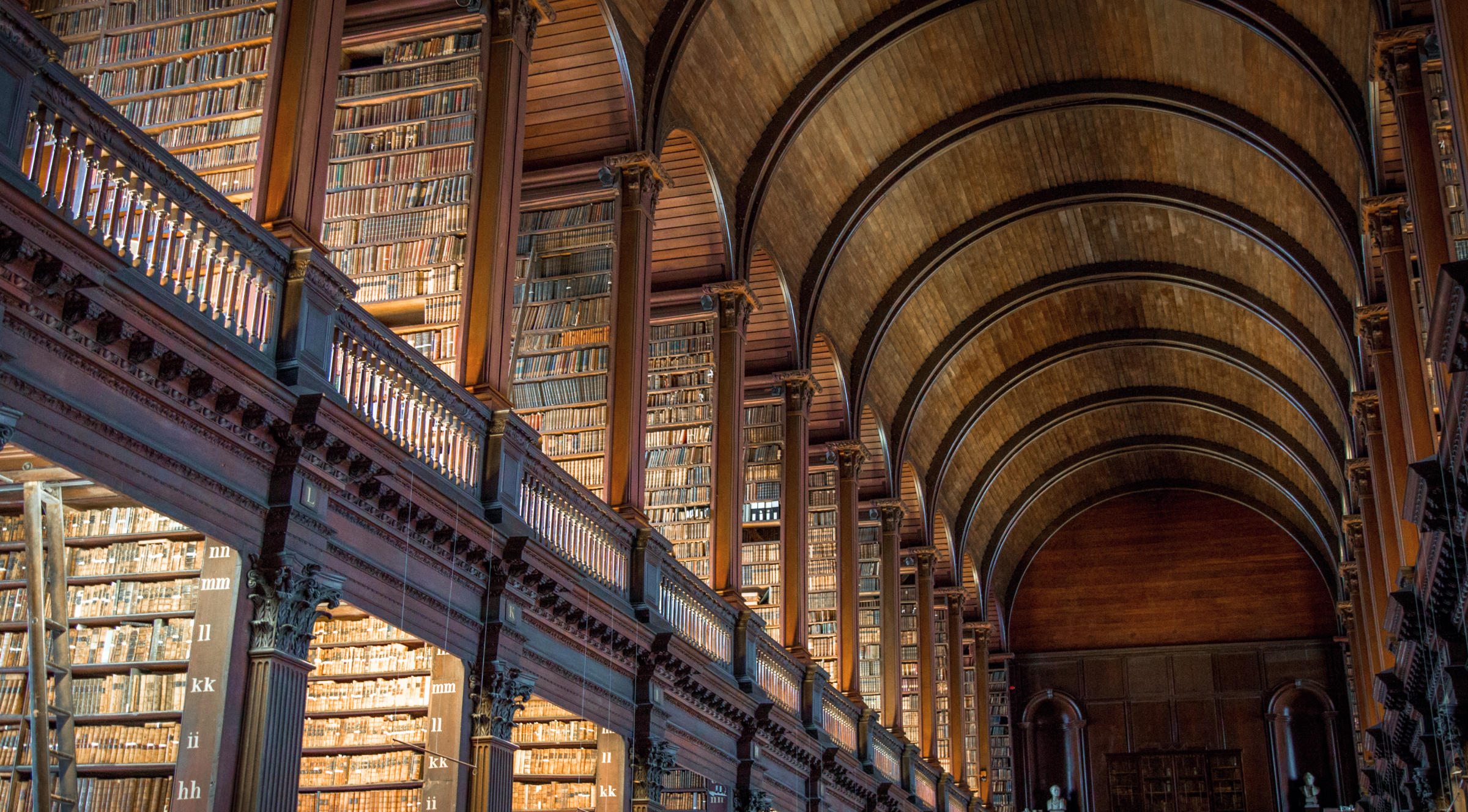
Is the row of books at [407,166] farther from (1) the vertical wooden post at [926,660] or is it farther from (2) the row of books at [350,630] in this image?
(1) the vertical wooden post at [926,660]

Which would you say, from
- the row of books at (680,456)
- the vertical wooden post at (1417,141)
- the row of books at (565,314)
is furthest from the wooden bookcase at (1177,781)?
the row of books at (565,314)

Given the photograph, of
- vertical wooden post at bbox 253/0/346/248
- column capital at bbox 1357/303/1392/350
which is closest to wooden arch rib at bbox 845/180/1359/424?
column capital at bbox 1357/303/1392/350

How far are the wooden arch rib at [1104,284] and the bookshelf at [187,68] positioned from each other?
12819 mm

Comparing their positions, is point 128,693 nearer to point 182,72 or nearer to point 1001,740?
point 182,72

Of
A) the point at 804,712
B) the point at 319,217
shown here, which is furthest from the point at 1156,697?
the point at 319,217

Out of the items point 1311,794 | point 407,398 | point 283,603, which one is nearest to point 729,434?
point 407,398

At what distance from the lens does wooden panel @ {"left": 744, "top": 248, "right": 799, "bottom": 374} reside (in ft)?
49.6

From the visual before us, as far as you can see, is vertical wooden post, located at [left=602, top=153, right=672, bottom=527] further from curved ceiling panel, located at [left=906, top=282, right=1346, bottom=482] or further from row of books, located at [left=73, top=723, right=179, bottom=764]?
curved ceiling panel, located at [left=906, top=282, right=1346, bottom=482]

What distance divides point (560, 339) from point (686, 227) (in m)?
2.66

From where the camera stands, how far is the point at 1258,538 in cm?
2681

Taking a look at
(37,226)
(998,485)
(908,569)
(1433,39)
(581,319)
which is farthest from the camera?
(998,485)

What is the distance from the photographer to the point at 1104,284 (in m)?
20.4

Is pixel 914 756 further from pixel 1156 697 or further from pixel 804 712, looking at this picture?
pixel 1156 697

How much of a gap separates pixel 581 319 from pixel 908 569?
36.5 feet
